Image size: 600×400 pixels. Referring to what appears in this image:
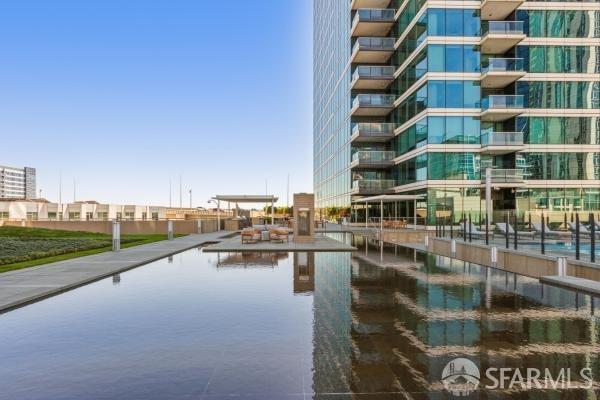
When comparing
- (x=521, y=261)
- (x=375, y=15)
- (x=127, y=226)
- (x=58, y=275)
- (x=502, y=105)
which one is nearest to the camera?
(x=58, y=275)

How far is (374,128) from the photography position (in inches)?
1866

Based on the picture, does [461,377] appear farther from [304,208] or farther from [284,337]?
[304,208]

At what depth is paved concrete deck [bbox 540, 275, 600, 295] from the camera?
1030 cm

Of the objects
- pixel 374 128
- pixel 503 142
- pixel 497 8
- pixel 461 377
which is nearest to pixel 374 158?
pixel 374 128

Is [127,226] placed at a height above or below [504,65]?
below

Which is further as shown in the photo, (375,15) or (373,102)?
(373,102)

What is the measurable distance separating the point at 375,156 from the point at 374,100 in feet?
21.6

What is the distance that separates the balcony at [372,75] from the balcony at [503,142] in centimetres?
1483

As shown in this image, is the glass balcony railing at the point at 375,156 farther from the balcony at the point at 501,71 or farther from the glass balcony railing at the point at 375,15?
the glass balcony railing at the point at 375,15

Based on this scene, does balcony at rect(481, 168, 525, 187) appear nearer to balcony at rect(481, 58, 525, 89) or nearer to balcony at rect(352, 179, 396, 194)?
balcony at rect(481, 58, 525, 89)

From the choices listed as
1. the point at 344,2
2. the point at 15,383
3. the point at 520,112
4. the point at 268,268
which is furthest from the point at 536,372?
the point at 344,2

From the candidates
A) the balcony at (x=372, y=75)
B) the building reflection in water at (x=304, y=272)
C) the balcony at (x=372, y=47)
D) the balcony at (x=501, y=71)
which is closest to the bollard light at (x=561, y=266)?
the building reflection in water at (x=304, y=272)

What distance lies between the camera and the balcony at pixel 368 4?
48.7 m

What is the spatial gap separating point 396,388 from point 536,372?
6.70 ft
